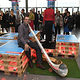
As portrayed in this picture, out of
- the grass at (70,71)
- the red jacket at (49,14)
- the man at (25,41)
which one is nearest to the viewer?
the grass at (70,71)

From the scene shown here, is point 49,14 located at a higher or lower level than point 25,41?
higher

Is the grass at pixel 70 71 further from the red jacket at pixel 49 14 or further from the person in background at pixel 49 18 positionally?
the red jacket at pixel 49 14

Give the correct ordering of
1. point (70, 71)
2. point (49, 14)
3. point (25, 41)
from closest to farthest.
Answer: point (70, 71) < point (25, 41) < point (49, 14)

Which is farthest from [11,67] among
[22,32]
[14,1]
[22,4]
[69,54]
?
[22,4]

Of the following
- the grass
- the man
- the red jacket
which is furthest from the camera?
the red jacket

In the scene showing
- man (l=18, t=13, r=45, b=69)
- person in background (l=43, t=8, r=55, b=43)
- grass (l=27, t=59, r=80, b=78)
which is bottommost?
grass (l=27, t=59, r=80, b=78)

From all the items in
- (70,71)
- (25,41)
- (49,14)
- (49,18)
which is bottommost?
(70,71)

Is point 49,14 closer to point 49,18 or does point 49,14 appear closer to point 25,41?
point 49,18

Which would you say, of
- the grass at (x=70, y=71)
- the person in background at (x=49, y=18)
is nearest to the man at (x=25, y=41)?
the grass at (x=70, y=71)

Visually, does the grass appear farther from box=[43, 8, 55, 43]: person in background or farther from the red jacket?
the red jacket

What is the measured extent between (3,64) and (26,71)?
2.28 feet

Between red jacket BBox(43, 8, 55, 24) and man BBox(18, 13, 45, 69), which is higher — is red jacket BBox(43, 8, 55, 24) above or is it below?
above

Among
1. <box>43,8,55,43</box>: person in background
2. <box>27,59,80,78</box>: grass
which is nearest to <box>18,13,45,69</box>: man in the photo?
<box>27,59,80,78</box>: grass

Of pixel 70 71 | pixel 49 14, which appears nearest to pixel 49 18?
pixel 49 14
